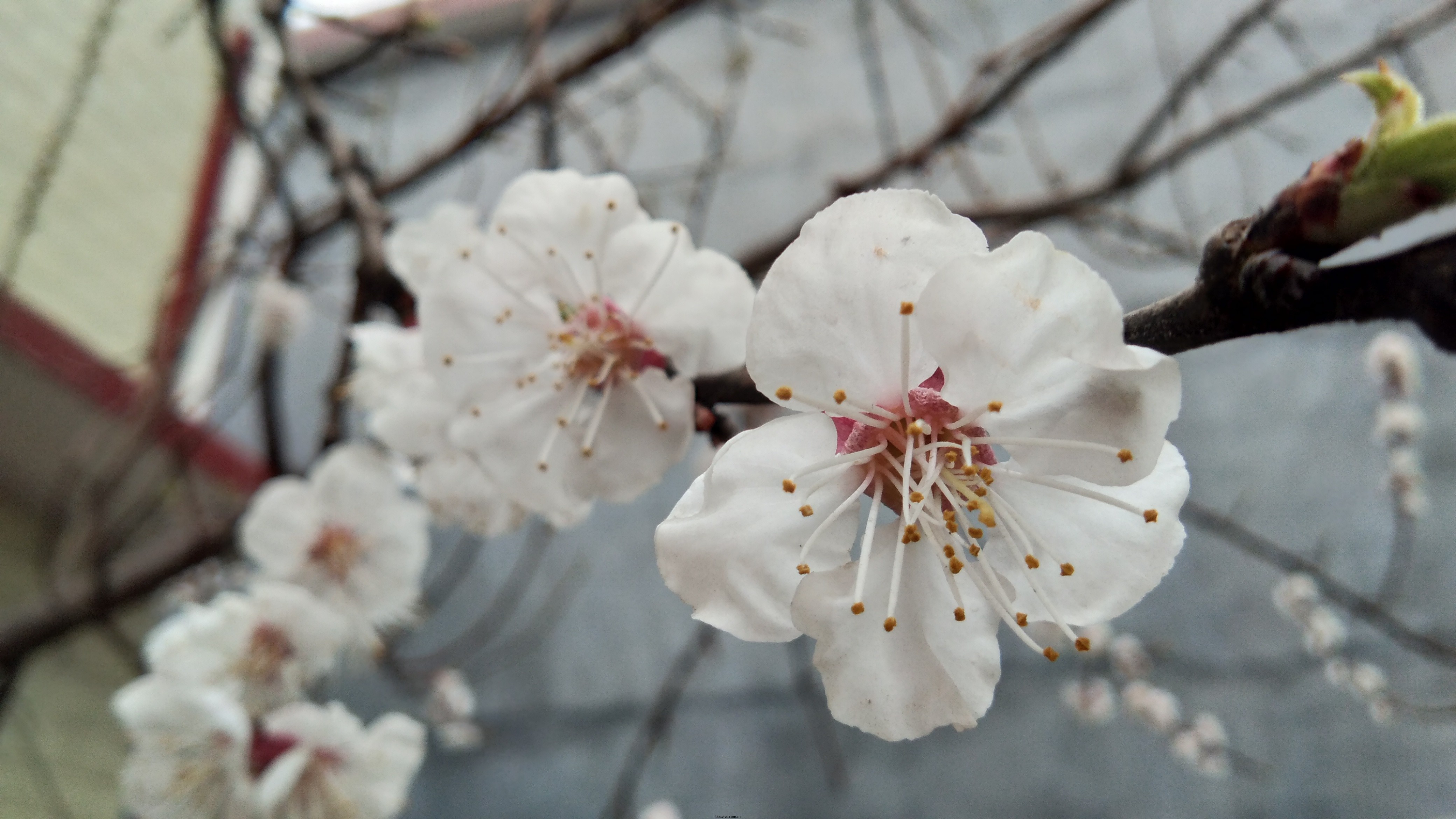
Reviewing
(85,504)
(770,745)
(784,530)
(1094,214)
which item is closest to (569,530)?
(770,745)

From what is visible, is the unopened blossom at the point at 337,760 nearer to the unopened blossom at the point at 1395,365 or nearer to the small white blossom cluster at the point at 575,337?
the small white blossom cluster at the point at 575,337

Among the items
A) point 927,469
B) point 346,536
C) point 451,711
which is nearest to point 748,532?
point 927,469

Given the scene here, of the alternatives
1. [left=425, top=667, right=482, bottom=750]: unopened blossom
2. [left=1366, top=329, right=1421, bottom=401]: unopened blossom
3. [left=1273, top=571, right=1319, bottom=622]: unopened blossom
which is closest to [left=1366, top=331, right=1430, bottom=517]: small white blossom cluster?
[left=1366, top=329, right=1421, bottom=401]: unopened blossom

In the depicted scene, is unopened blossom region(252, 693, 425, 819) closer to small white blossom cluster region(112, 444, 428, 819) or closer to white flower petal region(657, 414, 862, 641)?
small white blossom cluster region(112, 444, 428, 819)

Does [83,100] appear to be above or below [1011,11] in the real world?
above

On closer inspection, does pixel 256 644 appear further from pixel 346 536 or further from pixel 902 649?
pixel 902 649

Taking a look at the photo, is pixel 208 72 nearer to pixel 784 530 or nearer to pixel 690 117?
pixel 784 530
